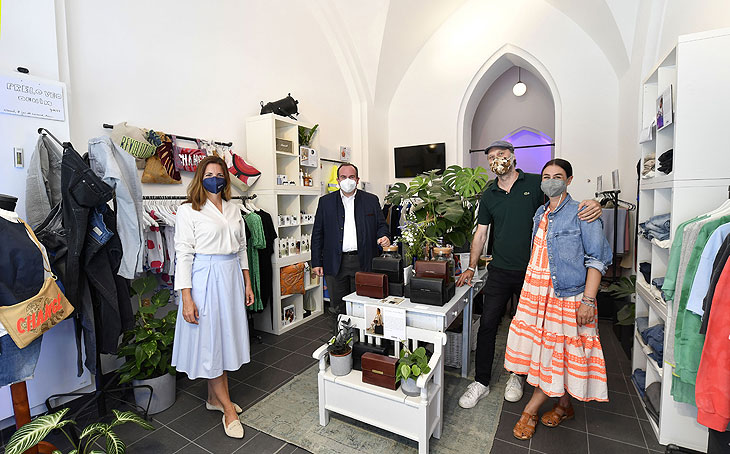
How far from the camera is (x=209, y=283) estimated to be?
85.3 inches

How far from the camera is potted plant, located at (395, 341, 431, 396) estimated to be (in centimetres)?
192

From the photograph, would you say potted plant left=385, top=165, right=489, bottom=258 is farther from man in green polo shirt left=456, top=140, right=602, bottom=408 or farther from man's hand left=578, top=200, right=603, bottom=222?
man's hand left=578, top=200, right=603, bottom=222

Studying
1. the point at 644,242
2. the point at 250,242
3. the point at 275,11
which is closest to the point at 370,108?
the point at 275,11

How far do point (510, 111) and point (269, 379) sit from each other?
670 cm

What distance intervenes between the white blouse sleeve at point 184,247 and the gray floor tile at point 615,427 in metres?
2.62

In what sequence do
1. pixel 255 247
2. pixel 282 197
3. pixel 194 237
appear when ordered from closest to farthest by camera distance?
pixel 194 237 < pixel 255 247 < pixel 282 197

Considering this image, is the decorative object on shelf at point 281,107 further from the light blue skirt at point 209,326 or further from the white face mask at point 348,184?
the light blue skirt at point 209,326

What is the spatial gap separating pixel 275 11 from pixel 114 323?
153 inches

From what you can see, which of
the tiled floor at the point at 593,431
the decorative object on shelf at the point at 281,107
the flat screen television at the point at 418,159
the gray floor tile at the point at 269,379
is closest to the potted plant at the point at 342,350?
the gray floor tile at the point at 269,379

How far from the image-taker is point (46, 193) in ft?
7.36

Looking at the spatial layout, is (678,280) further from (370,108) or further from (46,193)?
(370,108)

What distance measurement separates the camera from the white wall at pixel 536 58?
15.8ft

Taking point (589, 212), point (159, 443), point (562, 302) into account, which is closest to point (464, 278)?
point (562, 302)

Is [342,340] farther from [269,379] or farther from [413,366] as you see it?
[269,379]
